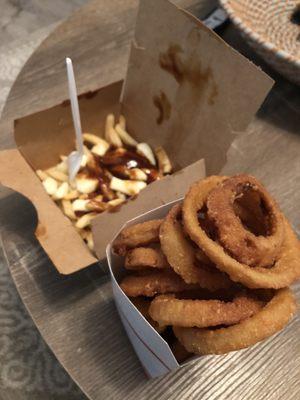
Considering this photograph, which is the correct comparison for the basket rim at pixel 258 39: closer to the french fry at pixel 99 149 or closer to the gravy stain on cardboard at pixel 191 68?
the gravy stain on cardboard at pixel 191 68

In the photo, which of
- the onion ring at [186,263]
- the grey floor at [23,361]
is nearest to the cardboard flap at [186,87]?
the onion ring at [186,263]

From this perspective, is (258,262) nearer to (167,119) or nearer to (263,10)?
(167,119)

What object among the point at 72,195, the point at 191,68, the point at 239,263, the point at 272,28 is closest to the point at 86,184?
the point at 72,195

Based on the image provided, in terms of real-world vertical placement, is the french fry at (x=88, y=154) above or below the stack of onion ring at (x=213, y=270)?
below

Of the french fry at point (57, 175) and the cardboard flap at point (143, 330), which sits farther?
the french fry at point (57, 175)

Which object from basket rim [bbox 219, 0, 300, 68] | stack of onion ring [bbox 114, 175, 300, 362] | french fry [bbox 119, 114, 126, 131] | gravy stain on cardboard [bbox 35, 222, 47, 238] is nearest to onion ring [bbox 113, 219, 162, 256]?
stack of onion ring [bbox 114, 175, 300, 362]

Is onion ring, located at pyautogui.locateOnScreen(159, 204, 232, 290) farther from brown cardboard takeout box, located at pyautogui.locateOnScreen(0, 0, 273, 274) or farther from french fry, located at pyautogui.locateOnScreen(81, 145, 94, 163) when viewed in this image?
french fry, located at pyautogui.locateOnScreen(81, 145, 94, 163)

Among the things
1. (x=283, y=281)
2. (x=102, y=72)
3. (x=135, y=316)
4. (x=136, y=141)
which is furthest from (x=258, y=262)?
(x=102, y=72)
